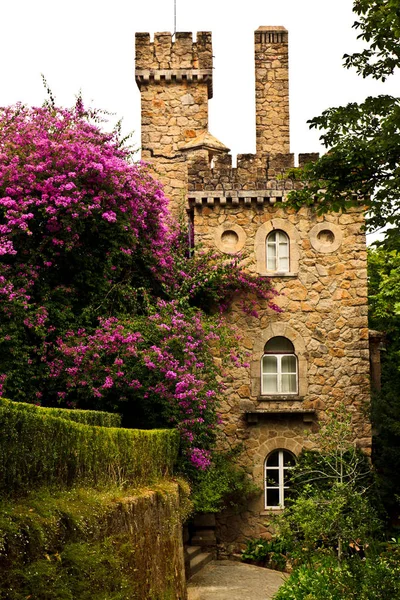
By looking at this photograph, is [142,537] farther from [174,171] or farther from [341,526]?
[174,171]

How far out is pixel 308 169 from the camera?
1184 centimetres

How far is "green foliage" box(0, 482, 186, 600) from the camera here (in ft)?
17.7

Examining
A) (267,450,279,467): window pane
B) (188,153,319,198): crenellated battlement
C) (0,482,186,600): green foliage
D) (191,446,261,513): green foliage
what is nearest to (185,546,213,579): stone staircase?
(191,446,261,513): green foliage

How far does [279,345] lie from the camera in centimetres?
2133

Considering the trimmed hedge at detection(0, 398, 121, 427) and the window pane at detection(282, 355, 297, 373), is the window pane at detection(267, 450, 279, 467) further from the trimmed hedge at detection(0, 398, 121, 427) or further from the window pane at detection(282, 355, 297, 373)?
the trimmed hedge at detection(0, 398, 121, 427)

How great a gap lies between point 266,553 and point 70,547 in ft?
46.5

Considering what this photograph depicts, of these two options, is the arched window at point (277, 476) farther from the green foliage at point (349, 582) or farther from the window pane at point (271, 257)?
the green foliage at point (349, 582)

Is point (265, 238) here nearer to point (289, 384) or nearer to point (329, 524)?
point (289, 384)

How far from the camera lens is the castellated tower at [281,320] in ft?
68.0

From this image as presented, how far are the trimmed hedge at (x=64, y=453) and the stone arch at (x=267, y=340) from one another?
8.63m

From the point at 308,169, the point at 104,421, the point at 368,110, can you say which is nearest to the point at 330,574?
the point at 104,421

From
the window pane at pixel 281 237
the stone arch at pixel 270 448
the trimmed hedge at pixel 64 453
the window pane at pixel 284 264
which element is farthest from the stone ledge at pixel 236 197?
the trimmed hedge at pixel 64 453

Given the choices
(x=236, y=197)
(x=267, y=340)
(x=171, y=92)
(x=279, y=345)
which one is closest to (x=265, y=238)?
(x=236, y=197)

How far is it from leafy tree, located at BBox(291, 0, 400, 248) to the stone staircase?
29.2 ft
